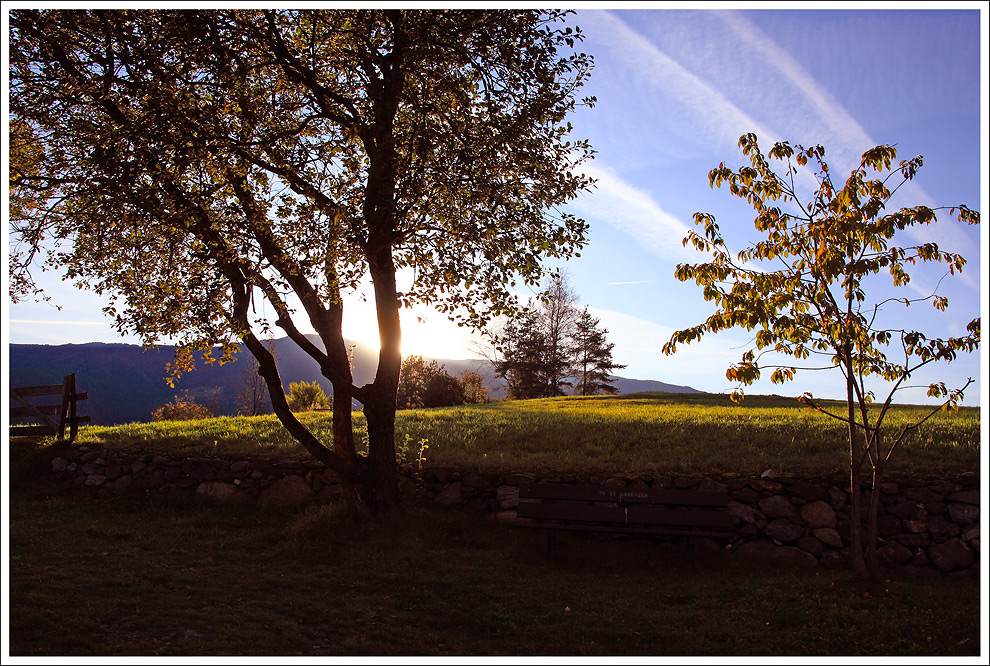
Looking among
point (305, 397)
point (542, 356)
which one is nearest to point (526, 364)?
point (542, 356)

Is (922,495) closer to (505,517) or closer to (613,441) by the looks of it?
(613,441)

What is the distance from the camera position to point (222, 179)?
435 inches

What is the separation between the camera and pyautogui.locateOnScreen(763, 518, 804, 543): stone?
10562mm

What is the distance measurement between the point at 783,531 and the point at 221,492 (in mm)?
11390

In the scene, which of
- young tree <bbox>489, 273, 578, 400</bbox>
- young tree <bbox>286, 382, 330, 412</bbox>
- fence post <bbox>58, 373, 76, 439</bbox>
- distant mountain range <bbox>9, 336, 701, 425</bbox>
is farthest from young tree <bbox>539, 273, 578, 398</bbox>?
distant mountain range <bbox>9, 336, 701, 425</bbox>

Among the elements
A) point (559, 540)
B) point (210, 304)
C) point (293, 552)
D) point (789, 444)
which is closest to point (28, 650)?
point (293, 552)

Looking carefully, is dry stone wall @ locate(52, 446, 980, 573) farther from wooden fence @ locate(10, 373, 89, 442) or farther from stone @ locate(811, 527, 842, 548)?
wooden fence @ locate(10, 373, 89, 442)

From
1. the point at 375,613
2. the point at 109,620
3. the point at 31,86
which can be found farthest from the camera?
the point at 31,86

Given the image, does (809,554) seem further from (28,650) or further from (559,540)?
(28,650)

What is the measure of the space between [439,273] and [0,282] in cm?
618

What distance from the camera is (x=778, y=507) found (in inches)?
425

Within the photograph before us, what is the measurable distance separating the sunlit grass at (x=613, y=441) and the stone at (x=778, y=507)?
0.69 m

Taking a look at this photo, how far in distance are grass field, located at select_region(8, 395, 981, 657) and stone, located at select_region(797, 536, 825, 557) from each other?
1.77ft

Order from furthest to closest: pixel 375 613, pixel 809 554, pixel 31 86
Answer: pixel 31 86 → pixel 809 554 → pixel 375 613
